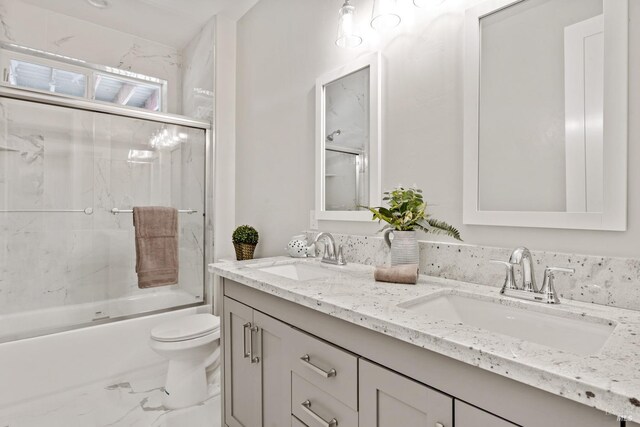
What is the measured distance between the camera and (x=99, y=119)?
2.37m

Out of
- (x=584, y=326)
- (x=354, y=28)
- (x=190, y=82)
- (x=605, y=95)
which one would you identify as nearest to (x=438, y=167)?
(x=605, y=95)

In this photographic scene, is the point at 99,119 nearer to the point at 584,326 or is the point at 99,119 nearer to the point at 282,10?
the point at 282,10

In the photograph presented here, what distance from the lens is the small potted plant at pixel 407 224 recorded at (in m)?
1.25

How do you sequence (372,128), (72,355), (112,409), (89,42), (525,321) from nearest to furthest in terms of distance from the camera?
(525,321) < (372,128) < (112,409) < (72,355) < (89,42)

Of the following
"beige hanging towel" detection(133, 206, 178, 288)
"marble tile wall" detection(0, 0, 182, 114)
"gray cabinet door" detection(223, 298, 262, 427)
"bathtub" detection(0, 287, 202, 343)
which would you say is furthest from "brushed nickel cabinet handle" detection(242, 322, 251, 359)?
"marble tile wall" detection(0, 0, 182, 114)

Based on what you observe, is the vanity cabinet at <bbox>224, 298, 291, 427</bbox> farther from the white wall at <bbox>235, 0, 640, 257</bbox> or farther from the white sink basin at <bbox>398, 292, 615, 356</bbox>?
the white wall at <bbox>235, 0, 640, 257</bbox>

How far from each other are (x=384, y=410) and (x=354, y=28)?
156 centimetres

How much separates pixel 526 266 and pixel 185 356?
1.71 meters

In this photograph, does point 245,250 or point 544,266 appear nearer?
point 544,266

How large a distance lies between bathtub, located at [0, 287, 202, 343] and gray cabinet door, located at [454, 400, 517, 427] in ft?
7.44

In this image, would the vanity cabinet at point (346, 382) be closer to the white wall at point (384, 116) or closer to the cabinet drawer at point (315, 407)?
the cabinet drawer at point (315, 407)

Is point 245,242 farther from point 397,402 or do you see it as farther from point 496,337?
Result: point 496,337

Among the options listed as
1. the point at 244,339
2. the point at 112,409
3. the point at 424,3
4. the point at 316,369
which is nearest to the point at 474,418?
the point at 316,369

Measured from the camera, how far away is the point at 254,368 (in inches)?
51.1
